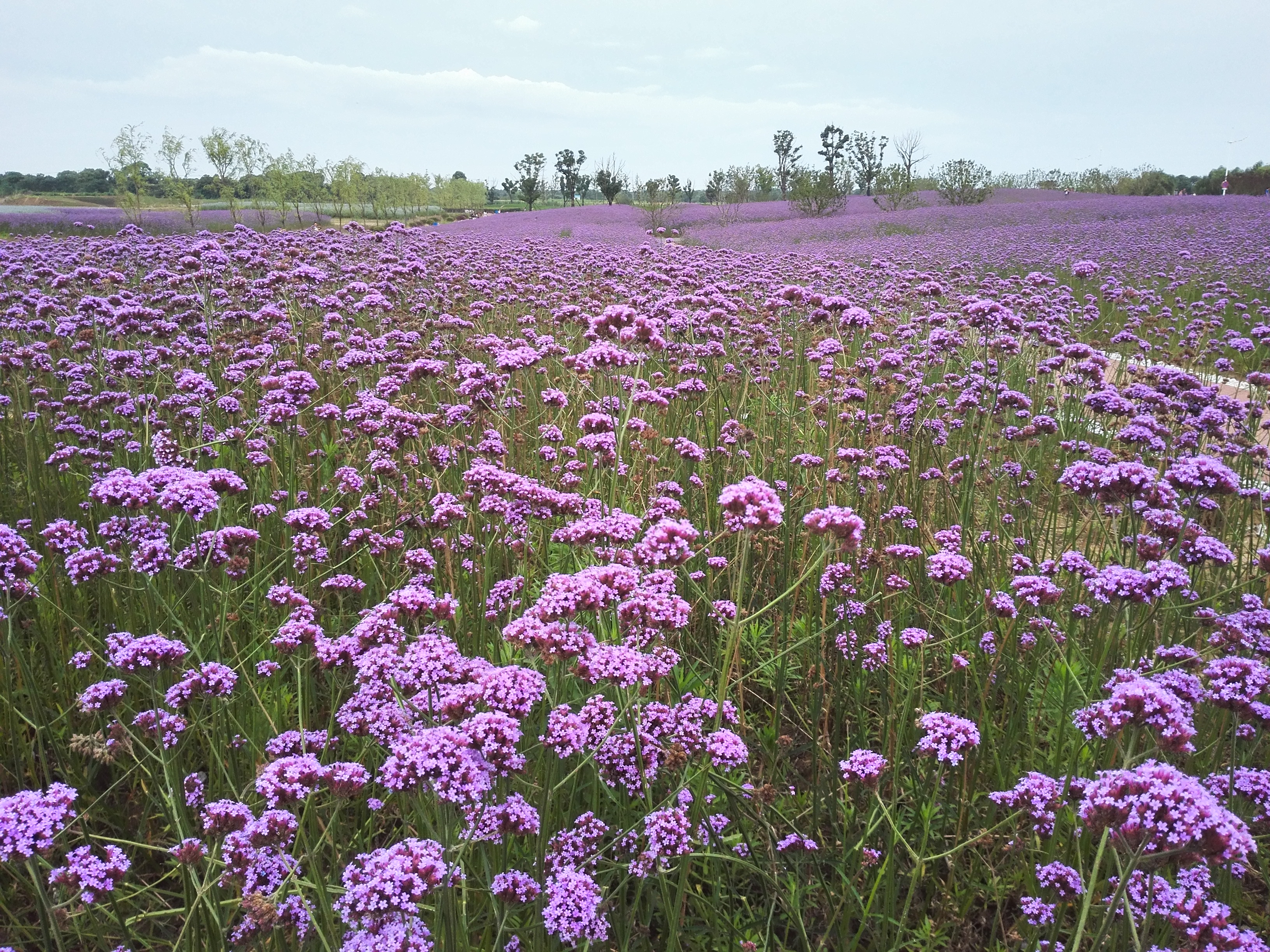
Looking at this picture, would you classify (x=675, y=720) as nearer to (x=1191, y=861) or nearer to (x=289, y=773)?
(x=289, y=773)

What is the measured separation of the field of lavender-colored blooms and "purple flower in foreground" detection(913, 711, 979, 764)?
2 cm

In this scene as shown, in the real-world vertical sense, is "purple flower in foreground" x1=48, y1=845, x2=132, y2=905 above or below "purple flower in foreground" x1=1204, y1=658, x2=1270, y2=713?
below

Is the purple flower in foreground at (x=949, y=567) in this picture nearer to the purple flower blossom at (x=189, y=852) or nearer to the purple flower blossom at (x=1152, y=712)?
the purple flower blossom at (x=1152, y=712)

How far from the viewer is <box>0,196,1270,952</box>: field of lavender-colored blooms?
2.08 m

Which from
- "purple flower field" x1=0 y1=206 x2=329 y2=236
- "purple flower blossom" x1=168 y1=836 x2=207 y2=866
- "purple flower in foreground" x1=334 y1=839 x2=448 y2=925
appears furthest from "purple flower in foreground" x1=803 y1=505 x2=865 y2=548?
"purple flower field" x1=0 y1=206 x2=329 y2=236

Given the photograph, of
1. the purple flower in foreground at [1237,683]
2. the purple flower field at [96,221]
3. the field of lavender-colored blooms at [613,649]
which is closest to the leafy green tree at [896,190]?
the purple flower field at [96,221]

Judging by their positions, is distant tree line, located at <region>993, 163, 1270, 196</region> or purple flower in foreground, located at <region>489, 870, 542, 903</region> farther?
distant tree line, located at <region>993, 163, 1270, 196</region>

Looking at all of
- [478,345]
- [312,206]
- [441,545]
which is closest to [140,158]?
[312,206]

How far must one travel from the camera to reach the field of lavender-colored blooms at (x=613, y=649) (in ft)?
6.82

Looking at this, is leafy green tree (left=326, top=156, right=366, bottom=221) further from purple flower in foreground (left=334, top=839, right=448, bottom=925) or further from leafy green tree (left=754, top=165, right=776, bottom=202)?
purple flower in foreground (left=334, top=839, right=448, bottom=925)

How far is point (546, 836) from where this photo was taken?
6.92 ft

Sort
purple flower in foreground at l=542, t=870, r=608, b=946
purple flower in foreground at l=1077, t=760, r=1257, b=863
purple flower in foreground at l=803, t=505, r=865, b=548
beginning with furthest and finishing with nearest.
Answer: purple flower in foreground at l=803, t=505, r=865, b=548
purple flower in foreground at l=542, t=870, r=608, b=946
purple flower in foreground at l=1077, t=760, r=1257, b=863

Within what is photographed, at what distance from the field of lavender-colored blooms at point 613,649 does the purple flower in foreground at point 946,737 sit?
16 millimetres

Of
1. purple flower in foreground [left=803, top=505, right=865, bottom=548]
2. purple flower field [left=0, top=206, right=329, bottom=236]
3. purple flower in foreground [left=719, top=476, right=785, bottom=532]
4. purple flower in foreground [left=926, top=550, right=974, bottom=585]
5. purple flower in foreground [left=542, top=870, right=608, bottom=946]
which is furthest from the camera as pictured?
purple flower field [left=0, top=206, right=329, bottom=236]
